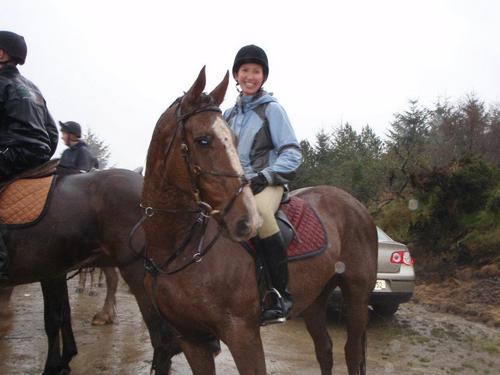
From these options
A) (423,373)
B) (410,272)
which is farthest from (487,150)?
(423,373)

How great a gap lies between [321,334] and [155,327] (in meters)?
1.54

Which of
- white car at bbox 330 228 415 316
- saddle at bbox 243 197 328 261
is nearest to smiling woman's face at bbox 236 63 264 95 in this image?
saddle at bbox 243 197 328 261

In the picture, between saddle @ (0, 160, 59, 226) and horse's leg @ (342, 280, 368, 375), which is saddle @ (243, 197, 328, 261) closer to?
horse's leg @ (342, 280, 368, 375)

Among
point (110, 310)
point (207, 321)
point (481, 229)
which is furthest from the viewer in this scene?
point (481, 229)

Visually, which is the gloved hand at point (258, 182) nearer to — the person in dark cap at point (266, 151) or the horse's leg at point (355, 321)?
the person in dark cap at point (266, 151)

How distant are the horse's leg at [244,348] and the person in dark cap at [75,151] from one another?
18.3 feet

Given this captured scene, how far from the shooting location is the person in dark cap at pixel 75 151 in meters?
7.82

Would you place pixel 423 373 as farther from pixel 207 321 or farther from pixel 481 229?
pixel 481 229

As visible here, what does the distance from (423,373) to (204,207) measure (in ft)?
12.8

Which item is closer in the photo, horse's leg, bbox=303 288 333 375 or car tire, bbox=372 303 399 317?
horse's leg, bbox=303 288 333 375

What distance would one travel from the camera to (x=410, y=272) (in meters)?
7.45

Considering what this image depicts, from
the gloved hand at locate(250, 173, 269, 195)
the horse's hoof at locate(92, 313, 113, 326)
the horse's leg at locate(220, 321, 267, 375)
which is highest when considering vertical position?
the gloved hand at locate(250, 173, 269, 195)

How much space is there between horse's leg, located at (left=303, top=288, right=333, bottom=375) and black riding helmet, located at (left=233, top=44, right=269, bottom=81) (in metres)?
2.14

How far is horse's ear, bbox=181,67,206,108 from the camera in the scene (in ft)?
8.86
